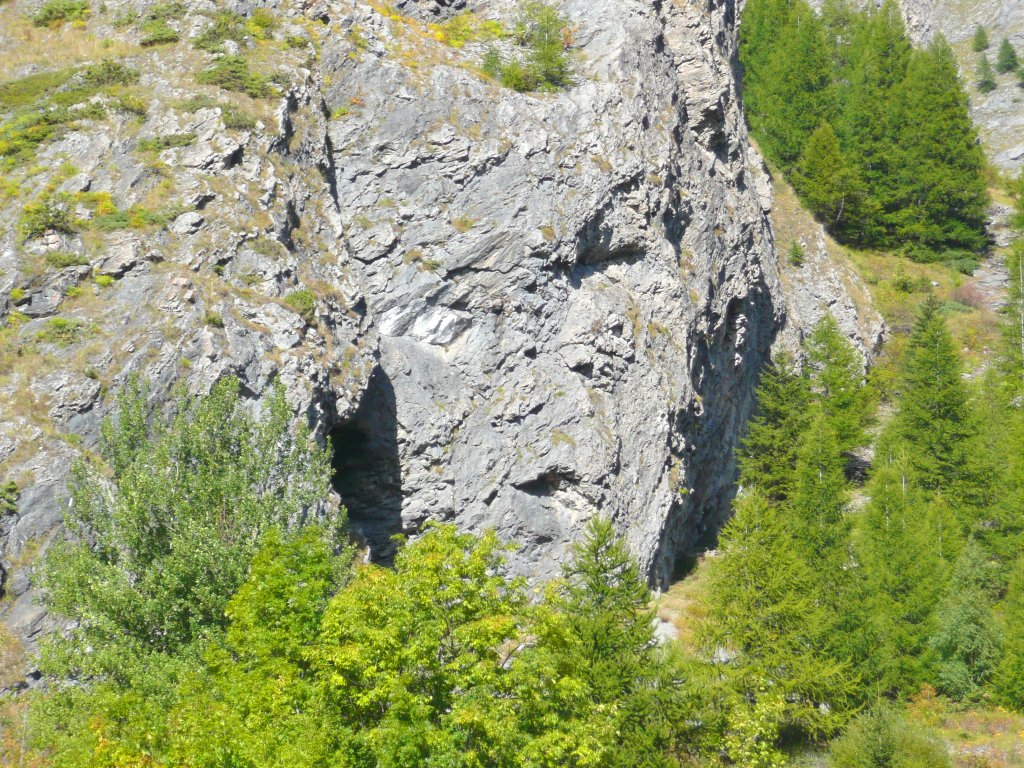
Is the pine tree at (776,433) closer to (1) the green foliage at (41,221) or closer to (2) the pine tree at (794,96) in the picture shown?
(2) the pine tree at (794,96)

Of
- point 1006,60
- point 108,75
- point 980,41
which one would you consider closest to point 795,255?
point 108,75

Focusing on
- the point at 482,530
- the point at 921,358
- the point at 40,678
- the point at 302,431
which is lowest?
the point at 921,358

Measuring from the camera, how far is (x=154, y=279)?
2833 cm

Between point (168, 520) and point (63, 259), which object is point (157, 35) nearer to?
point (63, 259)

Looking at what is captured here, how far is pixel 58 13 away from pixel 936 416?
1768 inches

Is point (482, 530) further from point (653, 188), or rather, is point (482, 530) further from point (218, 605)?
point (653, 188)

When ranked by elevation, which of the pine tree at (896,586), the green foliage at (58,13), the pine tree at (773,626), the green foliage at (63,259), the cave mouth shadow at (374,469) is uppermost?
the green foliage at (58,13)

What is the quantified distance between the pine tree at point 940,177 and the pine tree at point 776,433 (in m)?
30.9

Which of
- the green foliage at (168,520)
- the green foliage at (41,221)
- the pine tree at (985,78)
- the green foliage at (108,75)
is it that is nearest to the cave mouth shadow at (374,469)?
the green foliage at (168,520)

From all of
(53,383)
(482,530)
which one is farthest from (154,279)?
(482,530)

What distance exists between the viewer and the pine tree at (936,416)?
46281mm

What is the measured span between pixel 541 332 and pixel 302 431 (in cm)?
1203

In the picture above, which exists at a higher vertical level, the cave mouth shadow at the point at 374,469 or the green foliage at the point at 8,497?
the green foliage at the point at 8,497

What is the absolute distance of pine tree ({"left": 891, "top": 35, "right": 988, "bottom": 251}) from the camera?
71188 mm
